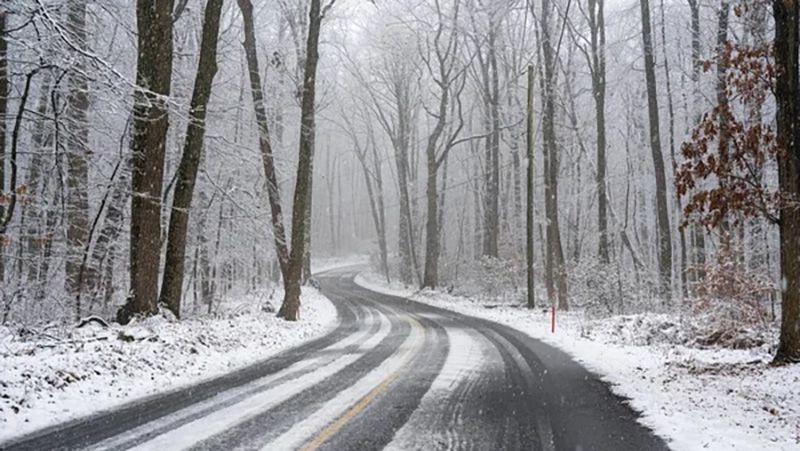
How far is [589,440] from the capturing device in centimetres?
623

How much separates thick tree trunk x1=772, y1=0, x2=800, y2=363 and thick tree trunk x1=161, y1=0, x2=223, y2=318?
1128 cm

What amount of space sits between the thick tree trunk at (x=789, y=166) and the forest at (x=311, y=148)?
1.1 inches

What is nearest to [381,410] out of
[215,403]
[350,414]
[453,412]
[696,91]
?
[350,414]

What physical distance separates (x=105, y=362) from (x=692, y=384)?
8.99 meters

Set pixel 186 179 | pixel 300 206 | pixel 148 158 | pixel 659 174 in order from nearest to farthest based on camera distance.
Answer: pixel 148 158 < pixel 186 179 < pixel 300 206 < pixel 659 174

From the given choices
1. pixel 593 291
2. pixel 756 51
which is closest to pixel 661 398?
pixel 756 51

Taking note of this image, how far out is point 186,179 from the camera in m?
13.8

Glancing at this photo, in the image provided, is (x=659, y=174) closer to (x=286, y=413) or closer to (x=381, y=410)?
(x=381, y=410)

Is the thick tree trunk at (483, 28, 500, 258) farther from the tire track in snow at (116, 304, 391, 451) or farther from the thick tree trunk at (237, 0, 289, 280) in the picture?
the tire track in snow at (116, 304, 391, 451)

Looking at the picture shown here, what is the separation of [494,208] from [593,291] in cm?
1238

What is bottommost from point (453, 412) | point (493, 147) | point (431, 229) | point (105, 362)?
point (453, 412)

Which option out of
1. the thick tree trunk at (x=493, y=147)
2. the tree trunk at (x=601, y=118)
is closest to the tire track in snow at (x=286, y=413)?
the tree trunk at (x=601, y=118)

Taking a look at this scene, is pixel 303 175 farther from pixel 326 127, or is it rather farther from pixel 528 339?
pixel 326 127

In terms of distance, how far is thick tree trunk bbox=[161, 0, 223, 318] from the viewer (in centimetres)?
1344
